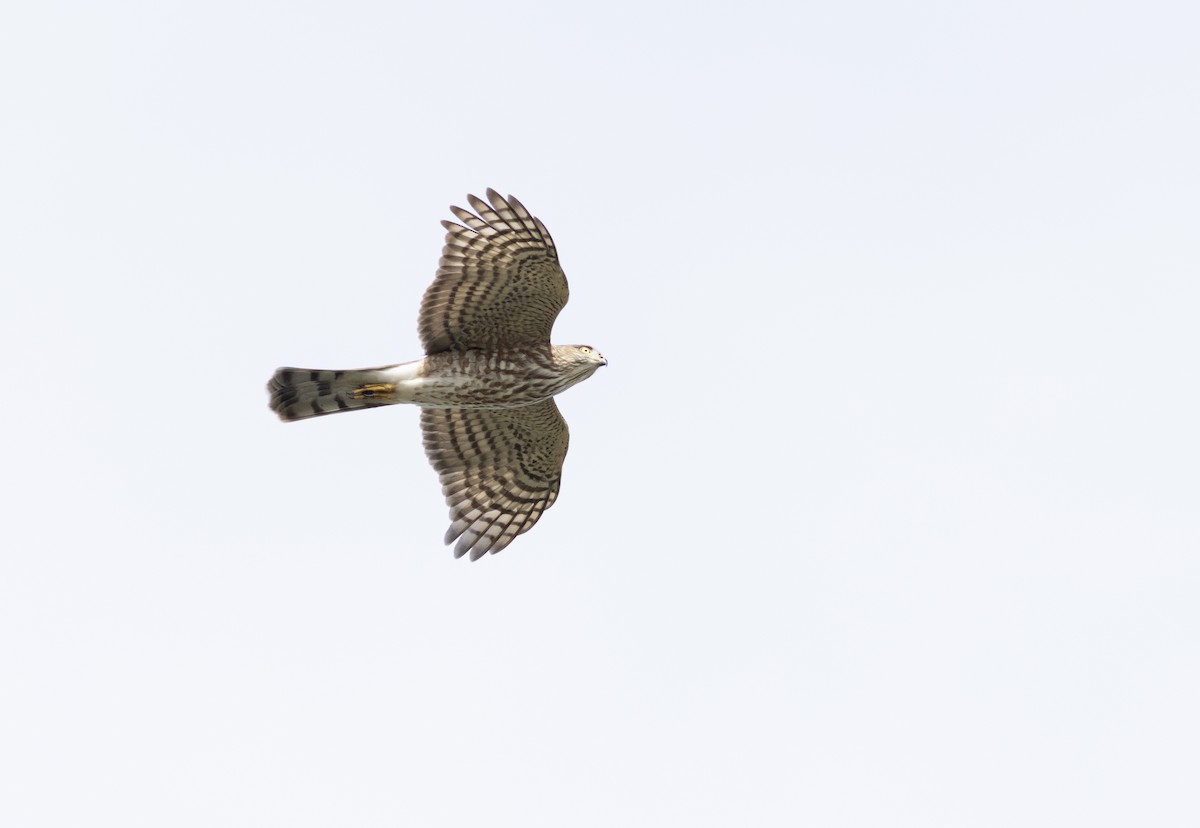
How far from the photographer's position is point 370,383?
56.6 feet

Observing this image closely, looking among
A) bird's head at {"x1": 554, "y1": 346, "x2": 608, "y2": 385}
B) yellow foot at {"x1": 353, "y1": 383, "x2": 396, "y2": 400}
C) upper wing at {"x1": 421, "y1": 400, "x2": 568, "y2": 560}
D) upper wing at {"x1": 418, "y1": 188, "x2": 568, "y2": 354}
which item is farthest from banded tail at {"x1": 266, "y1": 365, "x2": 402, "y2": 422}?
bird's head at {"x1": 554, "y1": 346, "x2": 608, "y2": 385}

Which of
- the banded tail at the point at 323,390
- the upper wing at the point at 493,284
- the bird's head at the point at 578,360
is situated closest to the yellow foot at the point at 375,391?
the banded tail at the point at 323,390

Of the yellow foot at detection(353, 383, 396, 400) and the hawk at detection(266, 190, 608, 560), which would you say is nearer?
the hawk at detection(266, 190, 608, 560)

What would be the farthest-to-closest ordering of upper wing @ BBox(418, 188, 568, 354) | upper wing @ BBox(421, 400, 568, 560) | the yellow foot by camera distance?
1. upper wing @ BBox(421, 400, 568, 560)
2. the yellow foot
3. upper wing @ BBox(418, 188, 568, 354)

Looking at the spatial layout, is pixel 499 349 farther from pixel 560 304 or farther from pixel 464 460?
pixel 464 460

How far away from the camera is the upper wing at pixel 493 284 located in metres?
16.6

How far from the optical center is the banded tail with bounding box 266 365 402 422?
17.2 metres

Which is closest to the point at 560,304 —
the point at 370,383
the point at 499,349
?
the point at 499,349

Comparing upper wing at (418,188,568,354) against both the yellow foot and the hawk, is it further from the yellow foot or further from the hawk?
the yellow foot

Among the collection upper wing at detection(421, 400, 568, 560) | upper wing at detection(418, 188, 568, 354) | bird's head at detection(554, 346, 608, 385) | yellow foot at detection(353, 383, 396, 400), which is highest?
upper wing at detection(418, 188, 568, 354)

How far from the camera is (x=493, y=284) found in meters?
16.8

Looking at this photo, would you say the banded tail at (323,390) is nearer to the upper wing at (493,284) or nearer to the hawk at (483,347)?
the hawk at (483,347)

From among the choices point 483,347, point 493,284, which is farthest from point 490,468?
point 493,284

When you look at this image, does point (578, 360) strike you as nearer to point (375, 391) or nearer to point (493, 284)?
point (493, 284)
